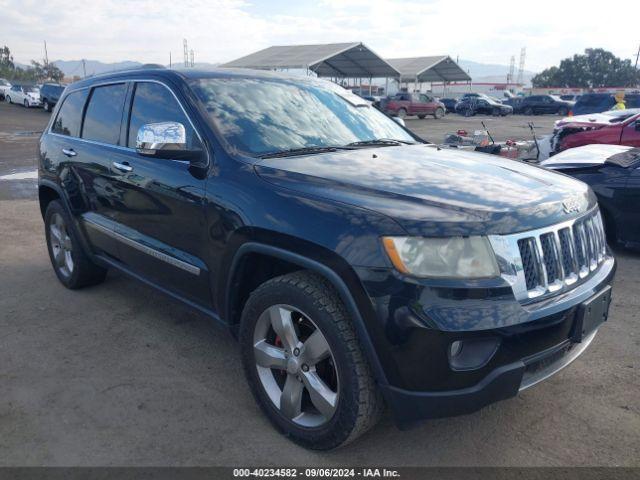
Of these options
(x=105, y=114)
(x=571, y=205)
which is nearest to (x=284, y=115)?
(x=105, y=114)

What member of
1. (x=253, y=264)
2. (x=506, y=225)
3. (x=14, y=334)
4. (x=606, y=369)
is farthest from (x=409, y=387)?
(x=14, y=334)

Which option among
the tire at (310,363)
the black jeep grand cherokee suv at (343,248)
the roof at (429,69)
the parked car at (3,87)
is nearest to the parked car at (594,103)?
the black jeep grand cherokee suv at (343,248)

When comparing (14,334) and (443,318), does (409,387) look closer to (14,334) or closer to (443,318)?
(443,318)

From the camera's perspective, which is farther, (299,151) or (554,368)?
(299,151)

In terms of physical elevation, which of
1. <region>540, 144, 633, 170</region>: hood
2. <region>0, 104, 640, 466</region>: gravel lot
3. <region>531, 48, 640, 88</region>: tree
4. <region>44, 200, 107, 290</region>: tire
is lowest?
<region>0, 104, 640, 466</region>: gravel lot

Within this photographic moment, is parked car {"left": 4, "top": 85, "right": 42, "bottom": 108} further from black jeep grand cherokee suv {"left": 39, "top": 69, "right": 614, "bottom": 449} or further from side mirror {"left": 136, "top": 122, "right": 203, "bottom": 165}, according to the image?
side mirror {"left": 136, "top": 122, "right": 203, "bottom": 165}

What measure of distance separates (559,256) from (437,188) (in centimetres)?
63

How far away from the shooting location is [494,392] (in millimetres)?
2293

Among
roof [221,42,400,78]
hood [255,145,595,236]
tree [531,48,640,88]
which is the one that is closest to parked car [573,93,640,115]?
roof [221,42,400,78]

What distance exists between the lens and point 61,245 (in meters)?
5.00

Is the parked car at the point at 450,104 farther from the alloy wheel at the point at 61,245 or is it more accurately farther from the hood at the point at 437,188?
the hood at the point at 437,188

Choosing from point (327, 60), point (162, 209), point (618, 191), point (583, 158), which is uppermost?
point (327, 60)

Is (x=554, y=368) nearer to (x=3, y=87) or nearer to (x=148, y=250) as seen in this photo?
(x=148, y=250)

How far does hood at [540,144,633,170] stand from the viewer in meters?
6.13
